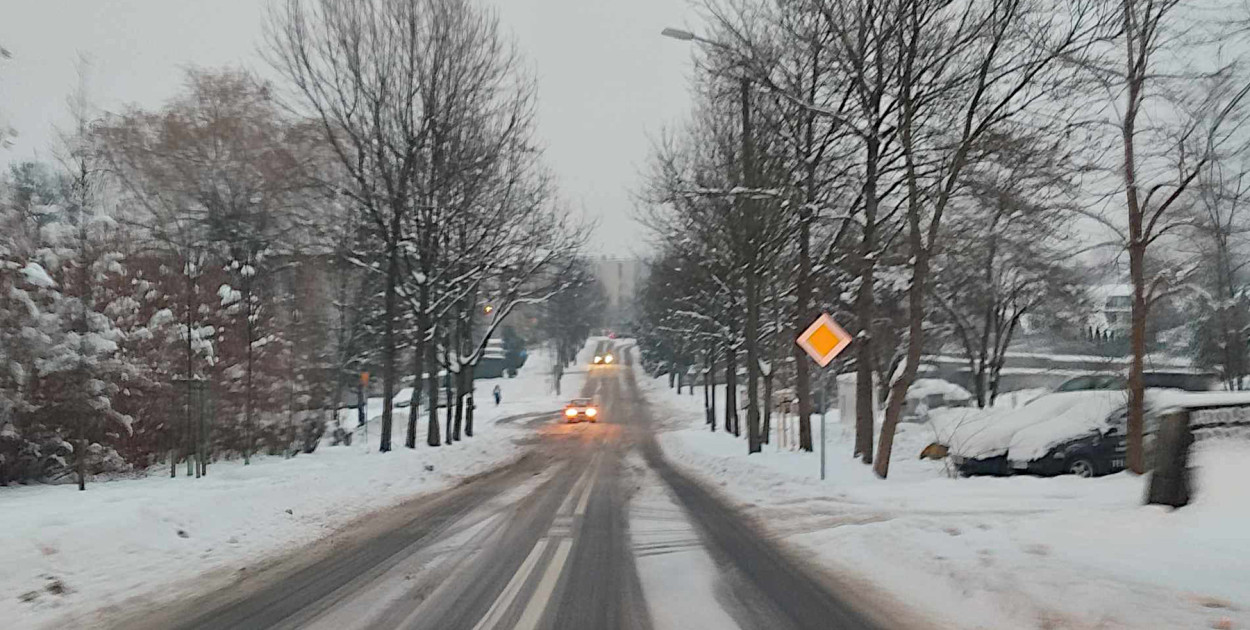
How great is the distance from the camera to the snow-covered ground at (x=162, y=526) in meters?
8.12

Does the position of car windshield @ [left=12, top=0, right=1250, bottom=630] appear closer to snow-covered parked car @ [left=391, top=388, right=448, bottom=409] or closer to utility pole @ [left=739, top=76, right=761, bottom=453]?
utility pole @ [left=739, top=76, right=761, bottom=453]

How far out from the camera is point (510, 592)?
8.12 meters

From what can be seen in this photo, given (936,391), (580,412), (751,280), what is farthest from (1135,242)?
(580,412)

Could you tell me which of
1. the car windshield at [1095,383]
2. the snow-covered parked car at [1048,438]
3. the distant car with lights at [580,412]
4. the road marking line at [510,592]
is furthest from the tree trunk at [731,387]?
the road marking line at [510,592]

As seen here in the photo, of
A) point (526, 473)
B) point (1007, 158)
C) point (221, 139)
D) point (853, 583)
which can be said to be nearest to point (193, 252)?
point (221, 139)

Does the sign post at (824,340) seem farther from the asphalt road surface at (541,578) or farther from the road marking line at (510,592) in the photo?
the road marking line at (510,592)

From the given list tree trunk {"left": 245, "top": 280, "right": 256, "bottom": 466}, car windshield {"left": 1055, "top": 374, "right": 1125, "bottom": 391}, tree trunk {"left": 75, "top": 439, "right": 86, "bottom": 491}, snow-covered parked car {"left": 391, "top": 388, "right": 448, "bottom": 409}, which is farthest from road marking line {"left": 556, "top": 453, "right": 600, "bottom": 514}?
snow-covered parked car {"left": 391, "top": 388, "right": 448, "bottom": 409}

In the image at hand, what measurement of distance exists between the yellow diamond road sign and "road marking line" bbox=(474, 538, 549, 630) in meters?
5.95

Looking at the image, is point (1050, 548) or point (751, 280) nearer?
point (1050, 548)

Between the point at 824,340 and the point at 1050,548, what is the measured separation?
713 cm

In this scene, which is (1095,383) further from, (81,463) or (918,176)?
(81,463)

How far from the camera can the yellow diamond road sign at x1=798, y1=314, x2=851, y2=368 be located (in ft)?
49.0

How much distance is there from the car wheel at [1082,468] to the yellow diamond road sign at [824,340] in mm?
6175

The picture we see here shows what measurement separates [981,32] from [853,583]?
10376 mm
